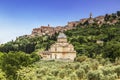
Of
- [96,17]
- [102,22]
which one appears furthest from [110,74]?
[96,17]

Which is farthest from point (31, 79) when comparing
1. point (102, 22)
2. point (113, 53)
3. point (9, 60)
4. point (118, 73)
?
point (102, 22)

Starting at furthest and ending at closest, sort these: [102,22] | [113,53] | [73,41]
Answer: [102,22]
[73,41]
[113,53]

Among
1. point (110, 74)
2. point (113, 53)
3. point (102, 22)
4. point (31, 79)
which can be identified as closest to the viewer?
point (31, 79)

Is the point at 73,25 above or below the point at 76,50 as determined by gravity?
above

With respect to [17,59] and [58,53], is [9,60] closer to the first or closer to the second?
[17,59]

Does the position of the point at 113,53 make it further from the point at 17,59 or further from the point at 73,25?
the point at 73,25

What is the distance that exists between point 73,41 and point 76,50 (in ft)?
54.5

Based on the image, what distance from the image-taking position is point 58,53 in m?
97.9

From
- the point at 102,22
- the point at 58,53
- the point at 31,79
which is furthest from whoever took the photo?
the point at 102,22

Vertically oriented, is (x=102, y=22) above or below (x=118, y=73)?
above

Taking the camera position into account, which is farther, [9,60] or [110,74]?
[9,60]

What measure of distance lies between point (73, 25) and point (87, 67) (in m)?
131

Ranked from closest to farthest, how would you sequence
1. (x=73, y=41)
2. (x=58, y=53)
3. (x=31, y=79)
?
(x=31, y=79), (x=58, y=53), (x=73, y=41)

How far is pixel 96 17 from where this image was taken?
579 ft
